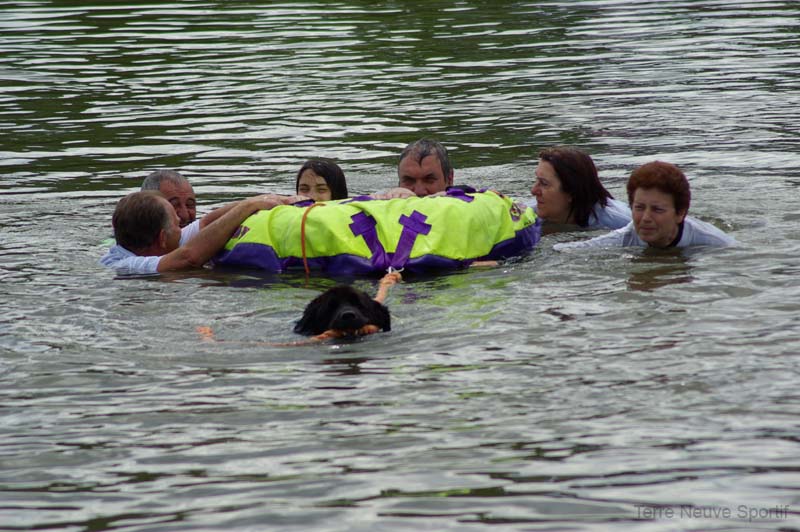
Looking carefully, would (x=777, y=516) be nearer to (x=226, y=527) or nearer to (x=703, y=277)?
(x=226, y=527)

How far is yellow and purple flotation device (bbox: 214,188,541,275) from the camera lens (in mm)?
8461

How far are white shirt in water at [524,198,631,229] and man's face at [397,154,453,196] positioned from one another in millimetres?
1262

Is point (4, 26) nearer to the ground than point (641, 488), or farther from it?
farther from it

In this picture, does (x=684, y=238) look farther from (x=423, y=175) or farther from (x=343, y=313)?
(x=343, y=313)

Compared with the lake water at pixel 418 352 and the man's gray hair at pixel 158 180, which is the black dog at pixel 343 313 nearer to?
the lake water at pixel 418 352

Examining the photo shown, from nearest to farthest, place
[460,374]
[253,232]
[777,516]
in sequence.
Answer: [777,516]
[460,374]
[253,232]

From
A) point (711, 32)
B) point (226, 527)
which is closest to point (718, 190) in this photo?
point (226, 527)

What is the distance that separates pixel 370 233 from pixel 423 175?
151 cm

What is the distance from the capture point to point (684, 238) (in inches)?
356

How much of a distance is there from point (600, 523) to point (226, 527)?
1.33 m

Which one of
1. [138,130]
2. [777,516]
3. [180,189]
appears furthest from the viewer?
[138,130]

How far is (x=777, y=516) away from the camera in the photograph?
434cm

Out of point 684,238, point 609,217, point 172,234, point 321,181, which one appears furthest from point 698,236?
point 172,234

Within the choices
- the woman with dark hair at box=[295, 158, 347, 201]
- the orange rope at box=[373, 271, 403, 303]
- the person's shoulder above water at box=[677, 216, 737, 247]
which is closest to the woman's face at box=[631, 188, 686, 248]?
the person's shoulder above water at box=[677, 216, 737, 247]
